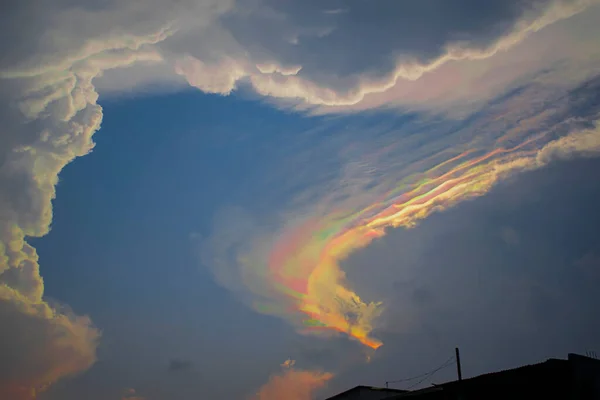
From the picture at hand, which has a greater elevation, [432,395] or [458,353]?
[458,353]

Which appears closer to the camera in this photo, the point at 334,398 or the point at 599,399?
the point at 599,399

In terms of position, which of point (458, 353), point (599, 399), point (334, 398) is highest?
point (458, 353)

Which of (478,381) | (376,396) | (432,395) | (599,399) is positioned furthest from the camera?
(376,396)

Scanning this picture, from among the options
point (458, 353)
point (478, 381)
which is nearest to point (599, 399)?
point (478, 381)

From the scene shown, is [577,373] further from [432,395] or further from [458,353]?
[458,353]

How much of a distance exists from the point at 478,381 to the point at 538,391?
3.52 m

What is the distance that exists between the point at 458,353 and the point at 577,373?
79.4ft

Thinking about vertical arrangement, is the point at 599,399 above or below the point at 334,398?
below

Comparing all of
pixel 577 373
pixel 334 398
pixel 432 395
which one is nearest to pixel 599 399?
pixel 577 373

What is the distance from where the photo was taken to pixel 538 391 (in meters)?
28.8

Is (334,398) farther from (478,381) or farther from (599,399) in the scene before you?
(599,399)

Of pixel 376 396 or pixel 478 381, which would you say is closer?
pixel 478 381

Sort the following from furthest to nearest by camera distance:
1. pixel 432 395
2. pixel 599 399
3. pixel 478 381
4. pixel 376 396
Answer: pixel 376 396 → pixel 432 395 → pixel 478 381 → pixel 599 399

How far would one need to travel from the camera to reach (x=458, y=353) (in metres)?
51.4
